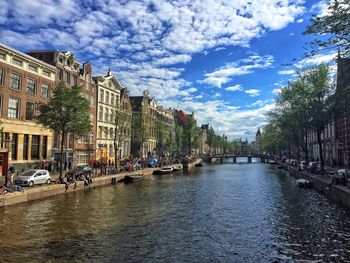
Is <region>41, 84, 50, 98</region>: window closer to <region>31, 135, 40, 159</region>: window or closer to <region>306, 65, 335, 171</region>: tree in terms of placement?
<region>31, 135, 40, 159</region>: window

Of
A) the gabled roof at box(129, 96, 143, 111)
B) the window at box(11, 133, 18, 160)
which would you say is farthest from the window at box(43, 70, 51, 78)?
the gabled roof at box(129, 96, 143, 111)

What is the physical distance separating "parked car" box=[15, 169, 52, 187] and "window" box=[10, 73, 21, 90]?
1696cm

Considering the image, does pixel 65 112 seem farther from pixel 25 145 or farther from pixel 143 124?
pixel 143 124

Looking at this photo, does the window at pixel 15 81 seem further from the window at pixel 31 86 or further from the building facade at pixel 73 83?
the building facade at pixel 73 83

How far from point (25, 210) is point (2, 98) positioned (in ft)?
82.9

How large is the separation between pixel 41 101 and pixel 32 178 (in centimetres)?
2191

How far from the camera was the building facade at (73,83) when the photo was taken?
6322 cm

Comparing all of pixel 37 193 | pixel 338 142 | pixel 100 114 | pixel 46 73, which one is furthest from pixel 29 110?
pixel 338 142

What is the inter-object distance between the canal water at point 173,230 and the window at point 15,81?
74.6ft

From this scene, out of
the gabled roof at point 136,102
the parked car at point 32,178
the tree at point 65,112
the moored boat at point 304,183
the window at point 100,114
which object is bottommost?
the moored boat at point 304,183

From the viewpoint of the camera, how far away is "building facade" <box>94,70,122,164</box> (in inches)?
3182

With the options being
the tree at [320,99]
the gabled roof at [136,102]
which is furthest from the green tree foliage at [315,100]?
the gabled roof at [136,102]

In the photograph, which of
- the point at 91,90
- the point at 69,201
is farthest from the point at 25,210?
the point at 91,90

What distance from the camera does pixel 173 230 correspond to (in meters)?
23.9
